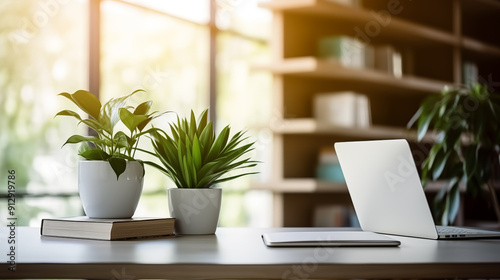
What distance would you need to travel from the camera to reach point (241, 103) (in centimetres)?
445

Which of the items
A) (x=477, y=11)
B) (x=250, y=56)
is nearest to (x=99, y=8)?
(x=250, y=56)

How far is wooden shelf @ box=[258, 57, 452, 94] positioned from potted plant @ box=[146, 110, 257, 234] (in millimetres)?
2129

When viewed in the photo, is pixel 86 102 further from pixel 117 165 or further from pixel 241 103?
pixel 241 103

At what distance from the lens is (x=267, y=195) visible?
15.0ft

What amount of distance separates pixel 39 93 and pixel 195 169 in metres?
1.99

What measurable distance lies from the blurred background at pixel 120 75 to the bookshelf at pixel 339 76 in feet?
0.57

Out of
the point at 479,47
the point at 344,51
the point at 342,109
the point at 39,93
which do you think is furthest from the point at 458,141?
the point at 479,47

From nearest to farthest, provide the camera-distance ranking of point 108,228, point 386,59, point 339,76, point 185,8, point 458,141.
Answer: point 108,228 → point 458,141 → point 339,76 → point 185,8 → point 386,59

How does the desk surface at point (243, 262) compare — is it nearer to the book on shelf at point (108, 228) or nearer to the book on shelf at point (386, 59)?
the book on shelf at point (108, 228)

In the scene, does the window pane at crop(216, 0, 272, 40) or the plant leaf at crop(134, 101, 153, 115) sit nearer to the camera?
the plant leaf at crop(134, 101, 153, 115)

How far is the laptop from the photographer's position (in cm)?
139

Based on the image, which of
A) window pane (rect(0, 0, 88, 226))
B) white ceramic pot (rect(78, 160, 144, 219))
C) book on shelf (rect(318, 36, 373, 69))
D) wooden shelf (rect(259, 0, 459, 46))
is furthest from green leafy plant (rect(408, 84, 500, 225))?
window pane (rect(0, 0, 88, 226))

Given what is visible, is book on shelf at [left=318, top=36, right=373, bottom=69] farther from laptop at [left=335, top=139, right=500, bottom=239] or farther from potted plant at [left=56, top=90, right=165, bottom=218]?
potted plant at [left=56, top=90, right=165, bottom=218]

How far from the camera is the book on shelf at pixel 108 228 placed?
4.56 ft
